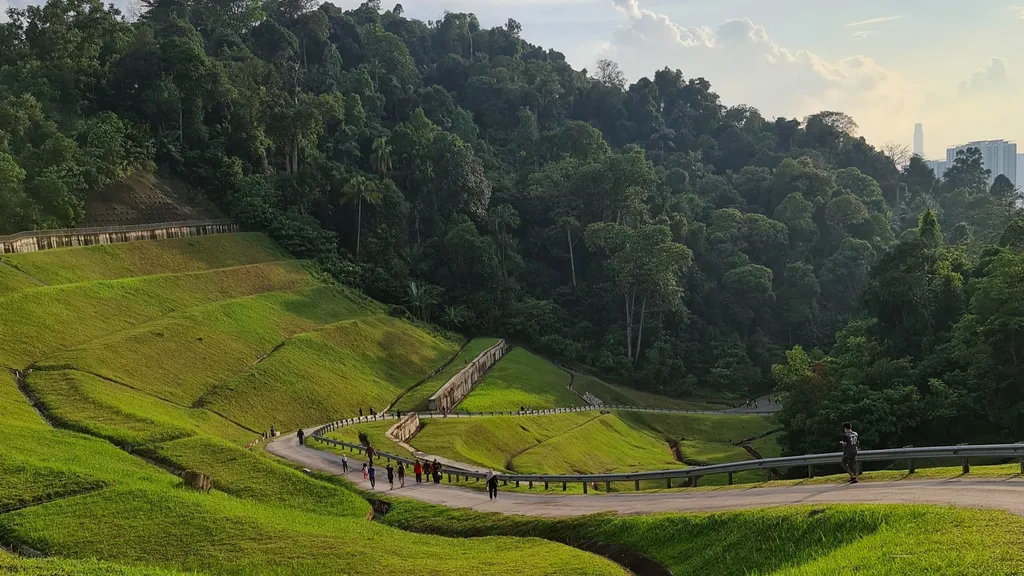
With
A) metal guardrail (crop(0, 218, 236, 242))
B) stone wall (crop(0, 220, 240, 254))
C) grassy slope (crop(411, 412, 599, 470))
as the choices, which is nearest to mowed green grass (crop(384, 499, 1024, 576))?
grassy slope (crop(411, 412, 599, 470))

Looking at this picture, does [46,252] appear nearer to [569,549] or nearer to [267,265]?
[267,265]

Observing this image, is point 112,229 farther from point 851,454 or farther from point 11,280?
point 851,454

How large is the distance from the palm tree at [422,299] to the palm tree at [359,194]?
789 centimetres

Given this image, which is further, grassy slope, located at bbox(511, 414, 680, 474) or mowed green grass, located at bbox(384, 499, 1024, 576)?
grassy slope, located at bbox(511, 414, 680, 474)

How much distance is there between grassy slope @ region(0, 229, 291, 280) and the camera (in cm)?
5150

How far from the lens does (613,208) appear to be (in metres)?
96.6

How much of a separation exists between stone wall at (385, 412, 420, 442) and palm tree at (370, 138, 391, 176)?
48.5 m

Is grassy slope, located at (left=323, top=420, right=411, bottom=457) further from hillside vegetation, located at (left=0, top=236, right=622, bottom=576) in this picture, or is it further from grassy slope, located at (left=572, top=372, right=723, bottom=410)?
grassy slope, located at (left=572, top=372, right=723, bottom=410)

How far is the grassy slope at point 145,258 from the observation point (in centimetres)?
5150

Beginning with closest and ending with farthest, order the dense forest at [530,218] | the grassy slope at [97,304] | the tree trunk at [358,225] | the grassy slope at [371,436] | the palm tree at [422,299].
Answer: the grassy slope at [371,436] → the grassy slope at [97,304] → the dense forest at [530,218] → the palm tree at [422,299] → the tree trunk at [358,225]

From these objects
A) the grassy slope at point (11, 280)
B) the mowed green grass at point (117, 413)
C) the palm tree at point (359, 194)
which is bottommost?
the mowed green grass at point (117, 413)

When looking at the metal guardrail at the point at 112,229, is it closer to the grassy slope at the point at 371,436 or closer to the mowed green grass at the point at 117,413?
the mowed green grass at the point at 117,413

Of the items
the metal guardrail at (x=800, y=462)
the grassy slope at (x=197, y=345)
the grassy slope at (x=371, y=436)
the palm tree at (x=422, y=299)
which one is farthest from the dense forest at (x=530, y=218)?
the grassy slope at (x=371, y=436)

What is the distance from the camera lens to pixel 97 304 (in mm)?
48812
